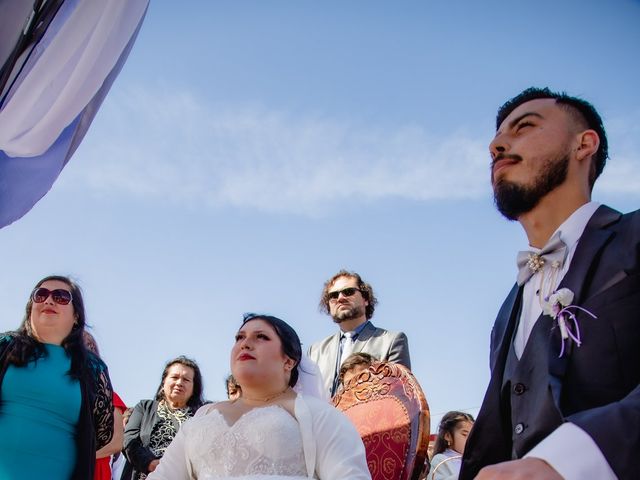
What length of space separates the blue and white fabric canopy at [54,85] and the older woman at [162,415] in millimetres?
3232

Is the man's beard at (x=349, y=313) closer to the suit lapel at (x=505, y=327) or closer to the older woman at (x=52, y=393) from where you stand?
the older woman at (x=52, y=393)

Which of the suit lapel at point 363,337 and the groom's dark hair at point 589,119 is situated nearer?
the groom's dark hair at point 589,119

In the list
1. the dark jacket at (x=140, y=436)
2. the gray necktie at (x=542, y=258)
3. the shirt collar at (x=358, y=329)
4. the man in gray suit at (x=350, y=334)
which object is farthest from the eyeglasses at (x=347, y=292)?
the gray necktie at (x=542, y=258)

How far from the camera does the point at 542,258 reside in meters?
1.72

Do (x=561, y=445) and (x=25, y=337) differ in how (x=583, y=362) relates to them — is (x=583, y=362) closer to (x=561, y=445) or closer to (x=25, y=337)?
(x=561, y=445)

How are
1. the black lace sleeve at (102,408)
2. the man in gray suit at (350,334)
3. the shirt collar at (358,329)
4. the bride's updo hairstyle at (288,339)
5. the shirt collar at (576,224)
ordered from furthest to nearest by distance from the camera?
the shirt collar at (358,329) → the man in gray suit at (350,334) → the black lace sleeve at (102,408) → the bride's updo hairstyle at (288,339) → the shirt collar at (576,224)

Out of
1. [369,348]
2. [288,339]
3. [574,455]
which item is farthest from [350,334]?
[574,455]

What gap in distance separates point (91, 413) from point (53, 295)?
2.45 ft

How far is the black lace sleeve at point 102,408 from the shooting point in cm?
388

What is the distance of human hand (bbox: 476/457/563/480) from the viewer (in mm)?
927

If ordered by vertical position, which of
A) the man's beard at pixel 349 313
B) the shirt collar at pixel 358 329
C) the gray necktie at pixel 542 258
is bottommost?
the gray necktie at pixel 542 258

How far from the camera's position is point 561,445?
3.26 ft

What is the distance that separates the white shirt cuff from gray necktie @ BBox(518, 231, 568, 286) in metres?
0.71

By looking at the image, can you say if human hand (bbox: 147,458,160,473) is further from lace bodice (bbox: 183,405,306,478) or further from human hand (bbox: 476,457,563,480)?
human hand (bbox: 476,457,563,480)
